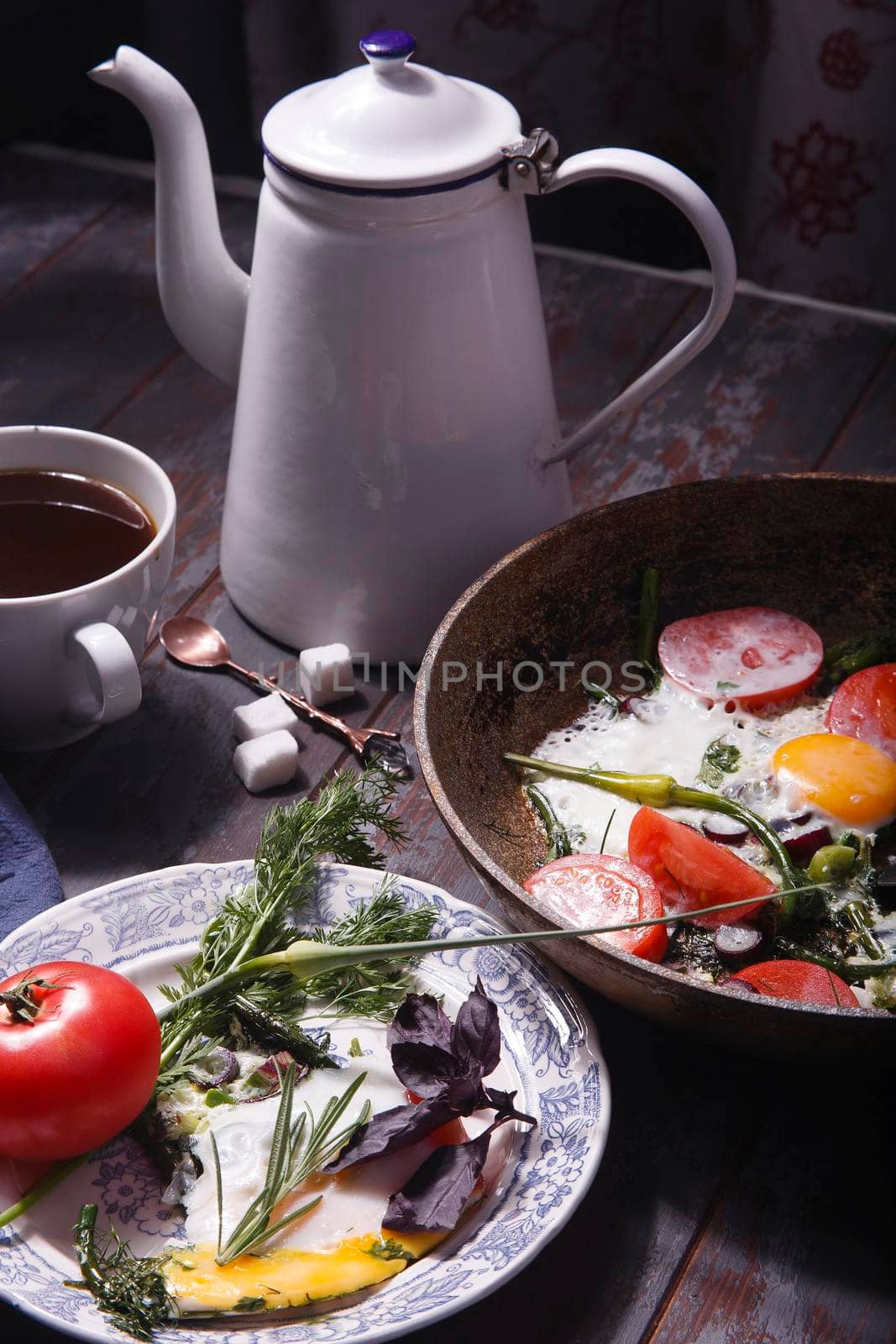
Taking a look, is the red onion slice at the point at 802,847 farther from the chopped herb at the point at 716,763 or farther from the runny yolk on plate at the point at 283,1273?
the runny yolk on plate at the point at 283,1273

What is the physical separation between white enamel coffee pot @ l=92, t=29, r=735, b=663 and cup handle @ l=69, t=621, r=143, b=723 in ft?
0.58

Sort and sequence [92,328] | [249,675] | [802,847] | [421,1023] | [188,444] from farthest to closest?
1. [92,328]
2. [188,444]
3. [249,675]
4. [802,847]
5. [421,1023]

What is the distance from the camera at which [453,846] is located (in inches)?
38.6

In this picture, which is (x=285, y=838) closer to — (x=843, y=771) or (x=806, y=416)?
(x=843, y=771)

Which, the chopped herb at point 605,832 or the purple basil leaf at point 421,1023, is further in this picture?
the chopped herb at point 605,832

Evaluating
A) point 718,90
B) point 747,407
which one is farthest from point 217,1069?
point 718,90

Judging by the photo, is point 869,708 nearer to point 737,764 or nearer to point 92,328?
point 737,764

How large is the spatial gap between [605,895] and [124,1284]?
1.12 ft

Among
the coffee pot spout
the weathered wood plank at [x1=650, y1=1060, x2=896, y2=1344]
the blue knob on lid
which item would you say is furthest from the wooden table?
the blue knob on lid

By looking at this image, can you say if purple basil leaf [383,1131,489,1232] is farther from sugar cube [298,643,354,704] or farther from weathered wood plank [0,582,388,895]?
sugar cube [298,643,354,704]

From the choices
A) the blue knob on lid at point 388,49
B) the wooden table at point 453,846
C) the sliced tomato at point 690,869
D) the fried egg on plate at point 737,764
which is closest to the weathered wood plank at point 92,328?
the wooden table at point 453,846

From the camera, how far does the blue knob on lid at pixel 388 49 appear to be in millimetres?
920

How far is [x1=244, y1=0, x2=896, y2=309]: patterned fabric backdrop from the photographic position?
4.99 feet

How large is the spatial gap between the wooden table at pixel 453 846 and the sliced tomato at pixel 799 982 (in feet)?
0.14
